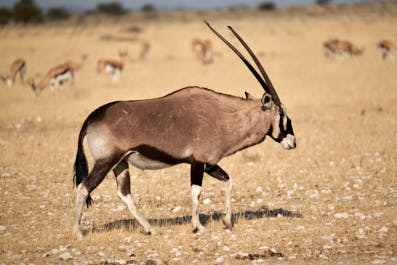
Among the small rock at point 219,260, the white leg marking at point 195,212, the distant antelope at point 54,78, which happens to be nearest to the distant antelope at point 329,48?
the distant antelope at point 54,78

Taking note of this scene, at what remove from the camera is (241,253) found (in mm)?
6527

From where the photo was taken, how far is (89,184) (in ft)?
22.9

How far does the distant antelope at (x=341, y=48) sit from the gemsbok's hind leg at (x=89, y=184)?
105ft

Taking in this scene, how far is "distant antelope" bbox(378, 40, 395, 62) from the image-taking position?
34281mm

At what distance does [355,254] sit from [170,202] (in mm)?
3715

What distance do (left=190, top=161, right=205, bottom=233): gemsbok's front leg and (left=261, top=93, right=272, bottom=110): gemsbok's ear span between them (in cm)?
121

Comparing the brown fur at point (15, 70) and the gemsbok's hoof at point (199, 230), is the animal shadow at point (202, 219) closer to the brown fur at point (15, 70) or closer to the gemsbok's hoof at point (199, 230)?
the gemsbok's hoof at point (199, 230)

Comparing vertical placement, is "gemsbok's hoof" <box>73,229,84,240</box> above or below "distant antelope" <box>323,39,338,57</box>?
below

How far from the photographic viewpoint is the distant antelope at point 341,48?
1442 inches

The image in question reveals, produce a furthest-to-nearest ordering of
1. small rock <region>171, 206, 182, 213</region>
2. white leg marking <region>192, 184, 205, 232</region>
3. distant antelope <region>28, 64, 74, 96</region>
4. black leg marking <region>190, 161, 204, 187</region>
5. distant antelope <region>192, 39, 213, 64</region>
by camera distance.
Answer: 1. distant antelope <region>192, 39, 213, 64</region>
2. distant antelope <region>28, 64, 74, 96</region>
3. small rock <region>171, 206, 182, 213</region>
4. white leg marking <region>192, 184, 205, 232</region>
5. black leg marking <region>190, 161, 204, 187</region>

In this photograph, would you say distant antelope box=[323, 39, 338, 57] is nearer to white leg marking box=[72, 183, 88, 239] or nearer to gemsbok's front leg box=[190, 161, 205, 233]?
gemsbok's front leg box=[190, 161, 205, 233]

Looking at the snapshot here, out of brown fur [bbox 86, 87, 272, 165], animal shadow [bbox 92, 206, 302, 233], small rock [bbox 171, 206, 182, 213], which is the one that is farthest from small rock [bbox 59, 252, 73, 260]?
small rock [bbox 171, 206, 182, 213]

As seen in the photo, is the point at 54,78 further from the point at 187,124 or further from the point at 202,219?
the point at 187,124

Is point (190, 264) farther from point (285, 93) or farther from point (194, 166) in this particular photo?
point (285, 93)
